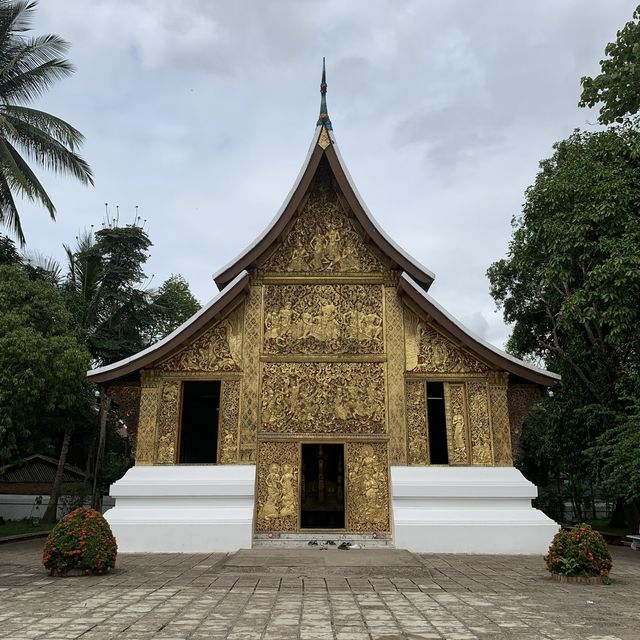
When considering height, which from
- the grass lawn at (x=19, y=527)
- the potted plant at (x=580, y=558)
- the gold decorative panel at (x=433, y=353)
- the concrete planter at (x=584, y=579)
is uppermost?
the gold decorative panel at (x=433, y=353)

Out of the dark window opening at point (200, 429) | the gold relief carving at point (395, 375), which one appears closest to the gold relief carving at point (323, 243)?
the gold relief carving at point (395, 375)

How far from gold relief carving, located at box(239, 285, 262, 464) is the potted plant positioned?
193 inches

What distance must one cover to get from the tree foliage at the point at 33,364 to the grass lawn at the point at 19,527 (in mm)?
3545

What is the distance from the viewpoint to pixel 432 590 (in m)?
5.92

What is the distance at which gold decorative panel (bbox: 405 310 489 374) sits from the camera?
10.0 m

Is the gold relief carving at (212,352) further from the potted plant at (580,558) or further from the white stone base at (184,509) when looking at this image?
the potted plant at (580,558)

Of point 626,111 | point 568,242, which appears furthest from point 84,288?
point 626,111

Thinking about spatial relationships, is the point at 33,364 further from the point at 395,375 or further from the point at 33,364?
the point at 395,375

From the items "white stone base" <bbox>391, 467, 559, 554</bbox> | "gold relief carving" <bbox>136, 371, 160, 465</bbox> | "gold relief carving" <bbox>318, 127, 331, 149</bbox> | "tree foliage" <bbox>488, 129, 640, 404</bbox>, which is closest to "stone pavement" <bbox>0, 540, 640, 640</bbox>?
"white stone base" <bbox>391, 467, 559, 554</bbox>

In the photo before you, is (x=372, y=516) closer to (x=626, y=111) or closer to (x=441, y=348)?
(x=441, y=348)

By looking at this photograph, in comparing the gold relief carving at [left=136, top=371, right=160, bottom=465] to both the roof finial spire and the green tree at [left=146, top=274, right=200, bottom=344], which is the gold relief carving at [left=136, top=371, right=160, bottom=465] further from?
the green tree at [left=146, top=274, right=200, bottom=344]

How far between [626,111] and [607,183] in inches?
70.8

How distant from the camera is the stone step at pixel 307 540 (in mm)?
9312

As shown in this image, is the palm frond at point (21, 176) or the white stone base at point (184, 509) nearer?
the white stone base at point (184, 509)
